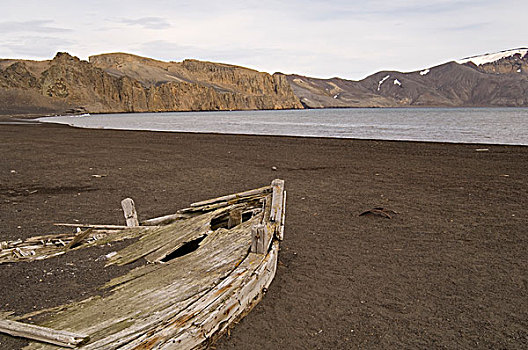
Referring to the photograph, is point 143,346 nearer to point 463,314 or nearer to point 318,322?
point 318,322

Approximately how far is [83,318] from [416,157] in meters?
16.6

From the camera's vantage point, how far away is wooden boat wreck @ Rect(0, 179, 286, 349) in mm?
3195

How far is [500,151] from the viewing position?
65.0 feet

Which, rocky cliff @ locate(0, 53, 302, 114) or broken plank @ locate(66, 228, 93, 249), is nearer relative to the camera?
broken plank @ locate(66, 228, 93, 249)

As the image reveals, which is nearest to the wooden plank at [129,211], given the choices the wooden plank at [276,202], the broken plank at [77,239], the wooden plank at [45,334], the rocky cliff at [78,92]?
the broken plank at [77,239]

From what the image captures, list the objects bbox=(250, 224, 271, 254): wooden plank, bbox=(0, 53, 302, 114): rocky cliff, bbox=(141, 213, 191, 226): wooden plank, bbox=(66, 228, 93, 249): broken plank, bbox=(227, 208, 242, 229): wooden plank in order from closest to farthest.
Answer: bbox=(250, 224, 271, 254): wooden plank < bbox=(66, 228, 93, 249): broken plank < bbox=(227, 208, 242, 229): wooden plank < bbox=(141, 213, 191, 226): wooden plank < bbox=(0, 53, 302, 114): rocky cliff

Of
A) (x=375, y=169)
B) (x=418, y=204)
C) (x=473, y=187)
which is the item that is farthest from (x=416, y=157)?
(x=418, y=204)

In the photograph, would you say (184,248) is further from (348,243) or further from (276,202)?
(348,243)

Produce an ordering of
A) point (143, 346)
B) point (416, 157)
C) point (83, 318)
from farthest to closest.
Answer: point (416, 157)
point (83, 318)
point (143, 346)

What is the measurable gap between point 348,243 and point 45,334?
189 inches

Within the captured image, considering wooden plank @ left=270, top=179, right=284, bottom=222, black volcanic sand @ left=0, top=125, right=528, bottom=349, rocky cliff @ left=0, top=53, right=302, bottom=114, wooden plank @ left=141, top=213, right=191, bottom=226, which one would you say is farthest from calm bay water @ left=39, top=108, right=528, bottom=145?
rocky cliff @ left=0, top=53, right=302, bottom=114

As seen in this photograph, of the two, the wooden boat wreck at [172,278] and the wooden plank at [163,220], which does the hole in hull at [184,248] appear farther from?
the wooden plank at [163,220]

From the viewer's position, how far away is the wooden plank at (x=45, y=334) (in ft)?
9.96

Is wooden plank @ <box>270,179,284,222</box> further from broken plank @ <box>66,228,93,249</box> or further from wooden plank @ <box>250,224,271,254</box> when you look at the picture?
broken plank @ <box>66,228,93,249</box>
